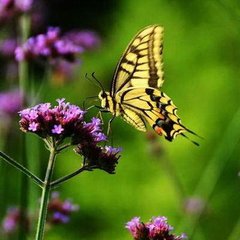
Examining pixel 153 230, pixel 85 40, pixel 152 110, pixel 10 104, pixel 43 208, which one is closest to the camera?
pixel 43 208

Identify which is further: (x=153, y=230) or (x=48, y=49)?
(x=48, y=49)

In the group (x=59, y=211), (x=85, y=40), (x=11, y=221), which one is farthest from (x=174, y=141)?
(x=59, y=211)

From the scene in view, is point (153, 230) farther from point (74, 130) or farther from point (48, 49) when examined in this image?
point (48, 49)

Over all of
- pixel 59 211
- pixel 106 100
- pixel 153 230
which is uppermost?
pixel 106 100

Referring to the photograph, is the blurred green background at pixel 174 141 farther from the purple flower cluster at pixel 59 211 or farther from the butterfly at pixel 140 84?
the butterfly at pixel 140 84

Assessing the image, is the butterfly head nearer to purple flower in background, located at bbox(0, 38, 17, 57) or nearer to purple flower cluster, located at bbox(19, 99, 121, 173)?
purple flower cluster, located at bbox(19, 99, 121, 173)

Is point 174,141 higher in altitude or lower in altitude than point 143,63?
higher
